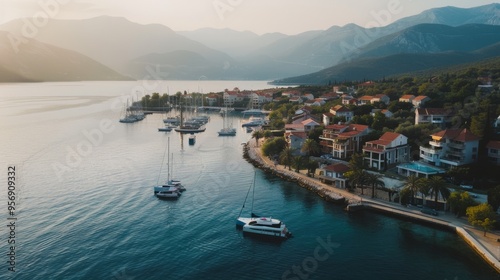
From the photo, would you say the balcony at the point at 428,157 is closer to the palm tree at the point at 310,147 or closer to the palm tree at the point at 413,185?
the palm tree at the point at 413,185

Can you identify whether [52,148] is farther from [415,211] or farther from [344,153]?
[415,211]

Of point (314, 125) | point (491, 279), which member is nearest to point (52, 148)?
point (314, 125)

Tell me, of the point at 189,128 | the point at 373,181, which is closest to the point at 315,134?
the point at 373,181

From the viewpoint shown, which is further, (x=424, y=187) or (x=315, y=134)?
(x=315, y=134)

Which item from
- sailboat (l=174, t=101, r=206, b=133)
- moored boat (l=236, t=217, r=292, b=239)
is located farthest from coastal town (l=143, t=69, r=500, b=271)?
sailboat (l=174, t=101, r=206, b=133)

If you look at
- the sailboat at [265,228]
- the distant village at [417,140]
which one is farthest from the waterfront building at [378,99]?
the sailboat at [265,228]

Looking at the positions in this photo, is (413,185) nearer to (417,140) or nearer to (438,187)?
(438,187)
